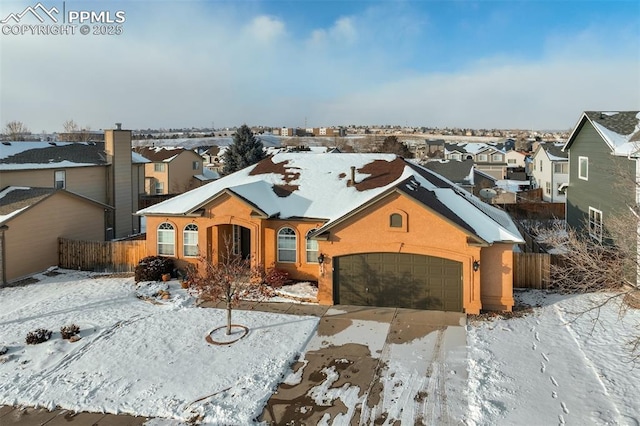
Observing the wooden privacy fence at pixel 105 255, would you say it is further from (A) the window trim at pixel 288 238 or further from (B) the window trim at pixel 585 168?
(B) the window trim at pixel 585 168

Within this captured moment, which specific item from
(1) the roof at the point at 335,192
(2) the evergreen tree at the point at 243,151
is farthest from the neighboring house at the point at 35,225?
(2) the evergreen tree at the point at 243,151

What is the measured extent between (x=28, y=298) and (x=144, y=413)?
11.3m

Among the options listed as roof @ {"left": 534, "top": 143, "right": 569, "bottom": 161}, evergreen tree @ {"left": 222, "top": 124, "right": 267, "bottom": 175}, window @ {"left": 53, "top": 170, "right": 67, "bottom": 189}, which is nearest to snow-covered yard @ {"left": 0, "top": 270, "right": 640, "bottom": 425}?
window @ {"left": 53, "top": 170, "right": 67, "bottom": 189}

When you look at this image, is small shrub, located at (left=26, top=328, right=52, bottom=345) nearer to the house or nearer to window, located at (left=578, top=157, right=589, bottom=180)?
the house

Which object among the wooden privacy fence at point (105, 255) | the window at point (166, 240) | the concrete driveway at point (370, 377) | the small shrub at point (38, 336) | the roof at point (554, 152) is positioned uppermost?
the roof at point (554, 152)

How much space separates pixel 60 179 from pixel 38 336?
1720 cm

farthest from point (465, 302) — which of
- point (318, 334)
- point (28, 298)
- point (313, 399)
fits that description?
point (28, 298)

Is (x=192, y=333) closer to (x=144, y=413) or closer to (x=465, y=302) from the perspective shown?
(x=144, y=413)

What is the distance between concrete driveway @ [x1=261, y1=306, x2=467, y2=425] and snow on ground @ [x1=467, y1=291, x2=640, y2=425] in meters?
0.67

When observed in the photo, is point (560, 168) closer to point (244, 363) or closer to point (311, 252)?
point (311, 252)

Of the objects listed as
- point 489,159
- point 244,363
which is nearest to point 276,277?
point 244,363

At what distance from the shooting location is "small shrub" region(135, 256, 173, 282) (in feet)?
65.6

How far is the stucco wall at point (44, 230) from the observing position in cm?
2123

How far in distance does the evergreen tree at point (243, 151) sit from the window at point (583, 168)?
35.9 meters
